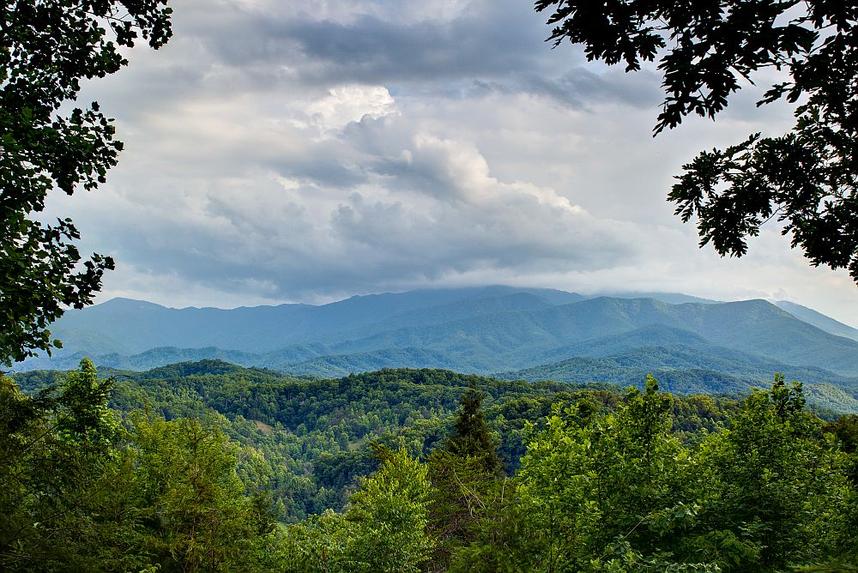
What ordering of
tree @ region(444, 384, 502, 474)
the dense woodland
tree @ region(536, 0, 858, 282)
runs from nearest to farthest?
tree @ region(536, 0, 858, 282) → the dense woodland → tree @ region(444, 384, 502, 474)

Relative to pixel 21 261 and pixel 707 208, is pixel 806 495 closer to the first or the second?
pixel 707 208

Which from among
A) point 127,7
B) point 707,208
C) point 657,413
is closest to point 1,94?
point 127,7

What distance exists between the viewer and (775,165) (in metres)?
6.26

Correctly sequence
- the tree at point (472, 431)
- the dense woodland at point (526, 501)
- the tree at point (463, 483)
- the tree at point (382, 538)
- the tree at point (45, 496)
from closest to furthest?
the tree at point (45, 496)
the dense woodland at point (526, 501)
the tree at point (463, 483)
the tree at point (382, 538)
the tree at point (472, 431)

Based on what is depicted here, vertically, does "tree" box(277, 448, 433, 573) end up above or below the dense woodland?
below

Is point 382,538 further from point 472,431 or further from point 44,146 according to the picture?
point 472,431

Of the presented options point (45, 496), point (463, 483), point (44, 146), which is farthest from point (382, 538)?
point (44, 146)

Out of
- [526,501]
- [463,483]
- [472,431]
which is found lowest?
[472,431]

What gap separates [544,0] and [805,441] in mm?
11876

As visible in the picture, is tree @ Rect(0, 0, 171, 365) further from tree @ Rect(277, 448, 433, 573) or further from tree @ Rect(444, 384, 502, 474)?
tree @ Rect(444, 384, 502, 474)

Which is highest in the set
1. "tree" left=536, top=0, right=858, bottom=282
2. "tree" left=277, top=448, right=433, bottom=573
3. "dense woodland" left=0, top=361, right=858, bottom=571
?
"tree" left=536, top=0, right=858, bottom=282

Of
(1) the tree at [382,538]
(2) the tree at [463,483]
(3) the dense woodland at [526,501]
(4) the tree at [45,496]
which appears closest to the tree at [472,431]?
(2) the tree at [463,483]

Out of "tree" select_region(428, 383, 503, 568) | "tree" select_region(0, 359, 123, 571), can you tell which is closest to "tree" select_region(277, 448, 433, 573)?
"tree" select_region(428, 383, 503, 568)

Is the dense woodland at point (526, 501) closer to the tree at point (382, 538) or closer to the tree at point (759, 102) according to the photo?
the tree at point (382, 538)
